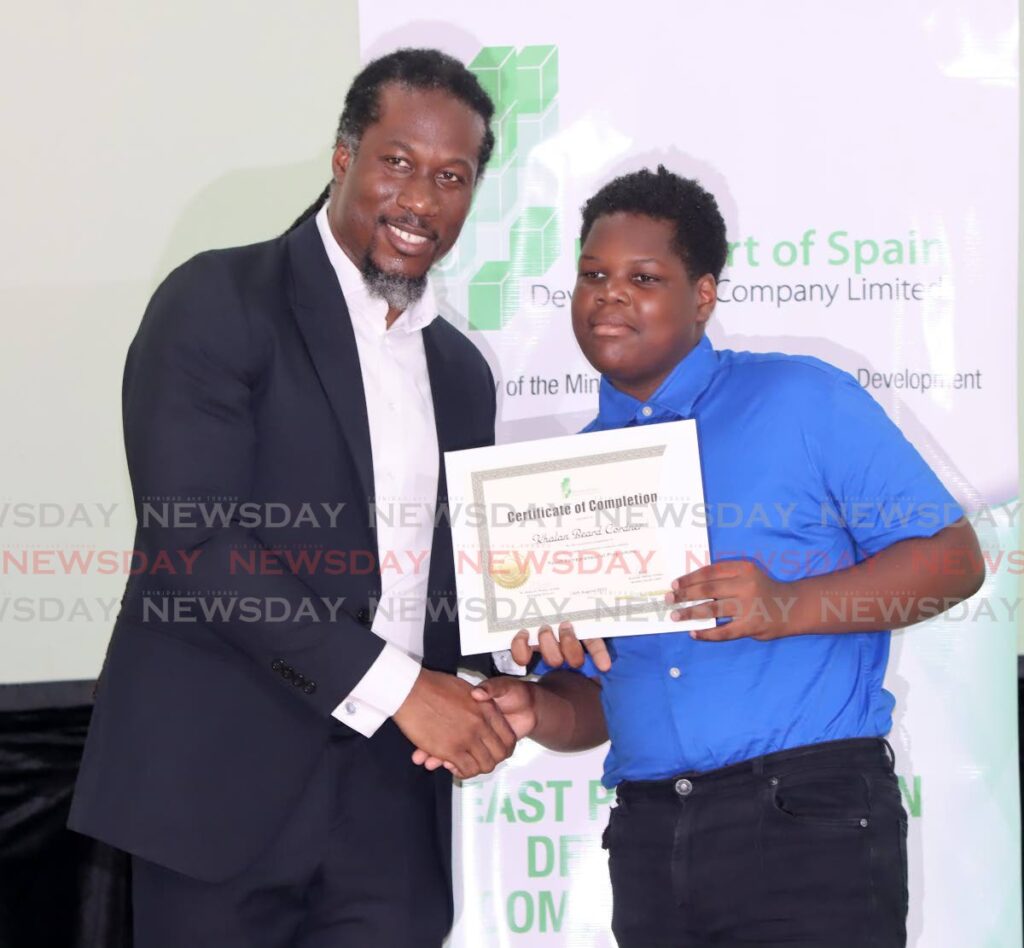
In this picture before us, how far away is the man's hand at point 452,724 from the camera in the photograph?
2.25m

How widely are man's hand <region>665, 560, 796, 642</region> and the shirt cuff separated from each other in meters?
0.53

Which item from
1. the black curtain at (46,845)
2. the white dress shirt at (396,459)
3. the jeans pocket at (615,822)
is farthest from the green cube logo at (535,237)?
the black curtain at (46,845)

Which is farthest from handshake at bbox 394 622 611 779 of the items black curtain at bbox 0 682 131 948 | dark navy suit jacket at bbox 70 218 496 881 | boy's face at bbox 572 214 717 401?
black curtain at bbox 0 682 131 948

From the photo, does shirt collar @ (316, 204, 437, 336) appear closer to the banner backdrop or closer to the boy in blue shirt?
the boy in blue shirt

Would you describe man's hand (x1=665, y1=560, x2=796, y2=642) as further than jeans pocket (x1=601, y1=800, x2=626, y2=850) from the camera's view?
No

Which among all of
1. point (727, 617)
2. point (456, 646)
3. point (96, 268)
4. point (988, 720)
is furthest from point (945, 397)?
point (96, 268)

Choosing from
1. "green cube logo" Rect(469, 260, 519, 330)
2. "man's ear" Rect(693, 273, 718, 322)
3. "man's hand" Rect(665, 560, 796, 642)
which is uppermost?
"green cube logo" Rect(469, 260, 519, 330)

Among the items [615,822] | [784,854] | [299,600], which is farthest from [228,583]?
[784,854]

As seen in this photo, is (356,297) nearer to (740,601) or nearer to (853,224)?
(740,601)

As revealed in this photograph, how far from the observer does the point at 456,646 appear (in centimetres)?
251

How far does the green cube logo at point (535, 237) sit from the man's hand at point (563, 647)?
119 cm

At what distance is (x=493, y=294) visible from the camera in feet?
10.2

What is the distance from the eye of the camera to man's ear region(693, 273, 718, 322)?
2.40m

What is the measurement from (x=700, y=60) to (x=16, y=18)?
6.63 feet
